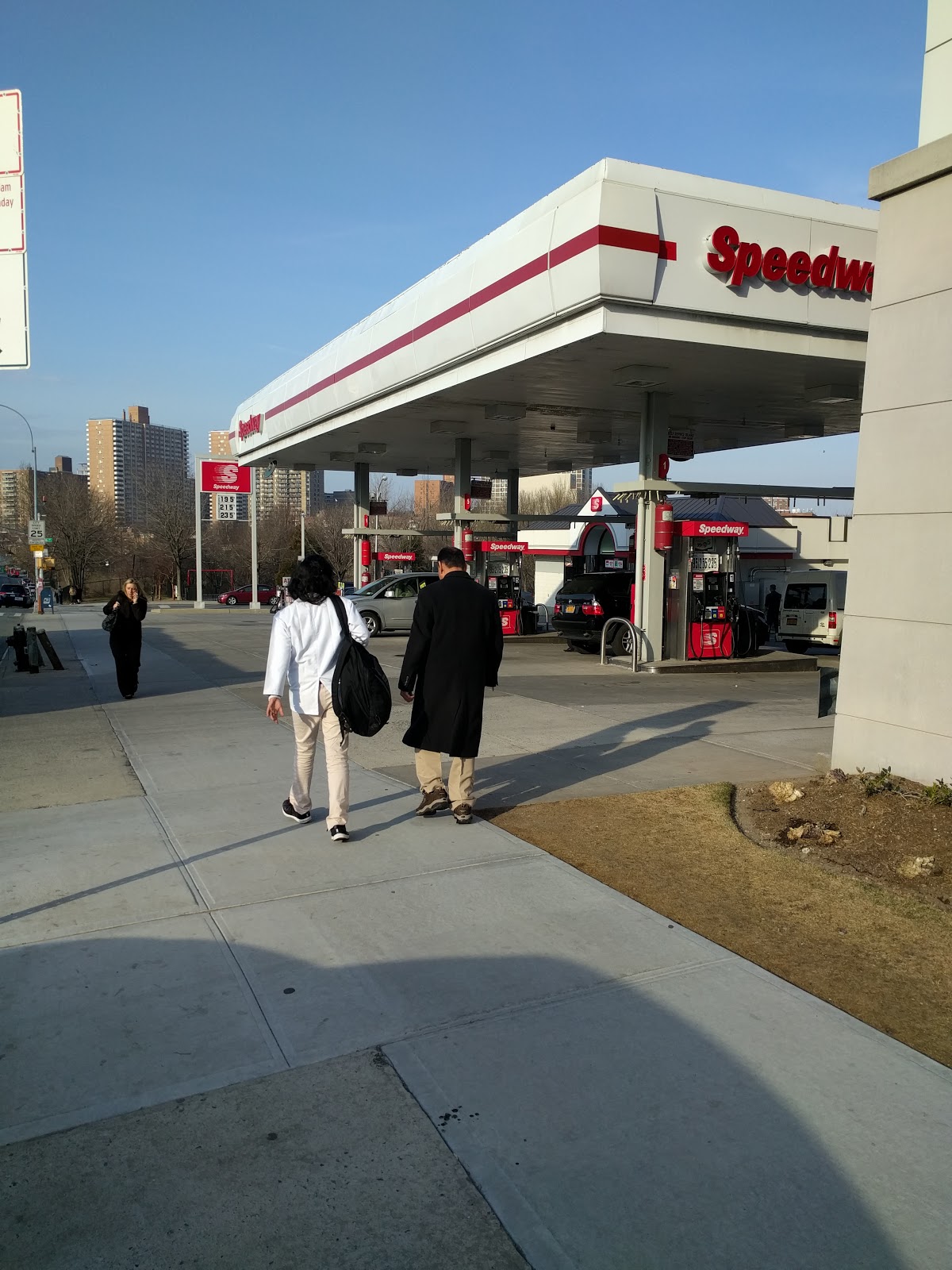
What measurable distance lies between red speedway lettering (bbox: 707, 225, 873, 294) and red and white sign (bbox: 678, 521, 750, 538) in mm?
4513

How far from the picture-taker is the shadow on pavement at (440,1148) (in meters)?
2.43

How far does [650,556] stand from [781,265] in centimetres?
534

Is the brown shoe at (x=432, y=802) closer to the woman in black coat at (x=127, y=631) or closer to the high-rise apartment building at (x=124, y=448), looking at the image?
the woman in black coat at (x=127, y=631)

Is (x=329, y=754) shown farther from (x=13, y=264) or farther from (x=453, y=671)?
(x=13, y=264)

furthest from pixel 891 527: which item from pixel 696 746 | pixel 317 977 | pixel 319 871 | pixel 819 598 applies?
pixel 819 598

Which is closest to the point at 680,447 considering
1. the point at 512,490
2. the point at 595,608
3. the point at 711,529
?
the point at 711,529

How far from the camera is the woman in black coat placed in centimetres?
1192

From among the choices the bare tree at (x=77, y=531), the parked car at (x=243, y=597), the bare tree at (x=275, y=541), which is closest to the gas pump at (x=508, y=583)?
the parked car at (x=243, y=597)

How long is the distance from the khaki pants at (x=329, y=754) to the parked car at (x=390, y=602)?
1624cm

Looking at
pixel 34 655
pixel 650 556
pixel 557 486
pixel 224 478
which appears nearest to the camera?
pixel 34 655

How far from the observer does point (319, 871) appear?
5293 millimetres

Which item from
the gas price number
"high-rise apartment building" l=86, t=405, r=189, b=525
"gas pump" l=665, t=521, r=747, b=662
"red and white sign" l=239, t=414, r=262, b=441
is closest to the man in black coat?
"gas pump" l=665, t=521, r=747, b=662

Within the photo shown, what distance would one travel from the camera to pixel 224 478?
39.9 m

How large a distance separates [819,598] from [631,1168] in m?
24.7
